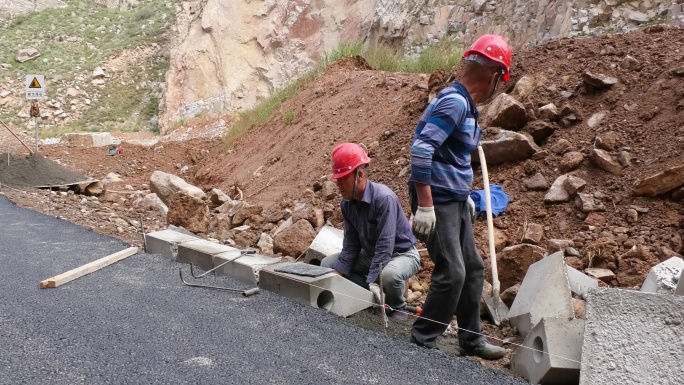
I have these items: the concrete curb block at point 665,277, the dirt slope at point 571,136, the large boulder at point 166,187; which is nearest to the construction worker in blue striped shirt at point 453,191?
the concrete curb block at point 665,277

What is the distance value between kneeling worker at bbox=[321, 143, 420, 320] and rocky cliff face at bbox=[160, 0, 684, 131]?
273 inches

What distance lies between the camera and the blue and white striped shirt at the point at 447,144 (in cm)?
318

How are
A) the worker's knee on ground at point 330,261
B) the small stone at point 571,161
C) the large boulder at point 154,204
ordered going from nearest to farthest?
the worker's knee on ground at point 330,261, the small stone at point 571,161, the large boulder at point 154,204

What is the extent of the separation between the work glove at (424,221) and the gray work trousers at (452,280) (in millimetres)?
154

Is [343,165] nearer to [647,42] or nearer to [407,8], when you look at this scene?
[647,42]

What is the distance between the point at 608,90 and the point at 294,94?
342 inches

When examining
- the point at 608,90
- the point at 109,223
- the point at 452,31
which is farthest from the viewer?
the point at 452,31

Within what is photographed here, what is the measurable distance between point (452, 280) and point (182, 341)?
58.3 inches

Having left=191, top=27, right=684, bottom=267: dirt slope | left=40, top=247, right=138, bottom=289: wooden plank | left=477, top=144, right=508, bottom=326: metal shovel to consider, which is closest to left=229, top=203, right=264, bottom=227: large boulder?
left=191, top=27, right=684, bottom=267: dirt slope

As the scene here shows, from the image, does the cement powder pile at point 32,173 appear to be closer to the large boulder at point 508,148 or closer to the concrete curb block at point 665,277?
the large boulder at point 508,148

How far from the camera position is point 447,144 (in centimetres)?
336

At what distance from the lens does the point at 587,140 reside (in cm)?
616

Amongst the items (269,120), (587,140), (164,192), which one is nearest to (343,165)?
(587,140)

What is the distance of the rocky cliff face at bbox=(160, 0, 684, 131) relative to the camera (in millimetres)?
10250
